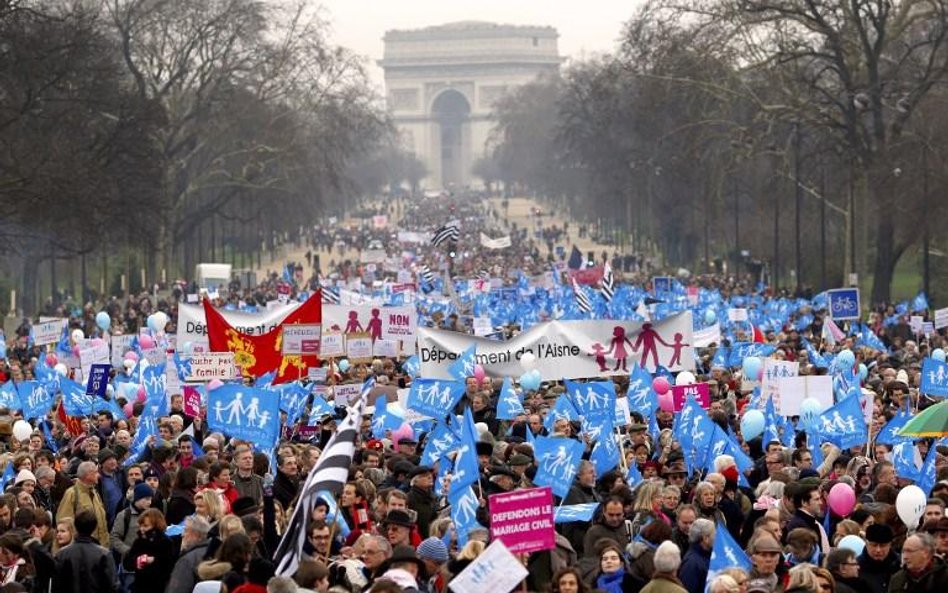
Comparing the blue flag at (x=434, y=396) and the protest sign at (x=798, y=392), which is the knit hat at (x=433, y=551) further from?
the protest sign at (x=798, y=392)

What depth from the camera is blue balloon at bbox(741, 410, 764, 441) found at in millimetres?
18906

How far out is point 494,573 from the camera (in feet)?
34.6

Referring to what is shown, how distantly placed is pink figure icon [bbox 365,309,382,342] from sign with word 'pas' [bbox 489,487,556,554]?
16.6 meters

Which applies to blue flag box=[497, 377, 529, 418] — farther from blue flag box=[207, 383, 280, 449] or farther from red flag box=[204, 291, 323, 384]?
red flag box=[204, 291, 323, 384]

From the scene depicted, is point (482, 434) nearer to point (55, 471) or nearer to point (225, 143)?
point (55, 471)

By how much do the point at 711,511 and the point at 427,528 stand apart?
6.21 feet

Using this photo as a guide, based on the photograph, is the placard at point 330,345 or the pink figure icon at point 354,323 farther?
the pink figure icon at point 354,323

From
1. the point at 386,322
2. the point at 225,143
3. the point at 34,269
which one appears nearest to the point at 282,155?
the point at 225,143

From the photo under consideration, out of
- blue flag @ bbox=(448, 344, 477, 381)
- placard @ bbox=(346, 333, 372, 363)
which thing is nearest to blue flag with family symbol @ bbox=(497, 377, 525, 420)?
blue flag @ bbox=(448, 344, 477, 381)

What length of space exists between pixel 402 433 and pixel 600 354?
672 cm

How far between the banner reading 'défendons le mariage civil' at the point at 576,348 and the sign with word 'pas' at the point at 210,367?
7.34ft

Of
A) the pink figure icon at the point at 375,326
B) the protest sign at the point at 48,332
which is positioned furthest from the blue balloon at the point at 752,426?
the protest sign at the point at 48,332

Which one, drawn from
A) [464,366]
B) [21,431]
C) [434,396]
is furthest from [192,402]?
[464,366]

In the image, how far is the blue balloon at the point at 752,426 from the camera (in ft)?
62.0
